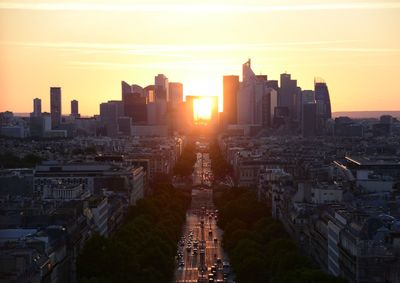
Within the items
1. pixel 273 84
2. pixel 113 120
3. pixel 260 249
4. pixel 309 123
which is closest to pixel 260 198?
pixel 260 249

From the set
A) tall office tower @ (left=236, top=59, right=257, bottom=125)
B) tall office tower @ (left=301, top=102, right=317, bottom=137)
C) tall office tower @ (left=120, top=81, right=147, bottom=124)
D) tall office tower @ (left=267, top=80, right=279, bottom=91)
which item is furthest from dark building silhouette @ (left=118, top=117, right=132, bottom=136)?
tall office tower @ (left=267, top=80, right=279, bottom=91)

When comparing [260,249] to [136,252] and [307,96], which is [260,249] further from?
[307,96]

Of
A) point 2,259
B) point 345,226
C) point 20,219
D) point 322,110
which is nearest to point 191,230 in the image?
point 20,219

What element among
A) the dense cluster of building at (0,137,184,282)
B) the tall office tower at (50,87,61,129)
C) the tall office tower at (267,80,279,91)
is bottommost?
the dense cluster of building at (0,137,184,282)

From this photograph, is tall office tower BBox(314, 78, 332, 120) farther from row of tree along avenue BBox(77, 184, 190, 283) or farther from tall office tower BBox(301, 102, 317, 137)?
row of tree along avenue BBox(77, 184, 190, 283)

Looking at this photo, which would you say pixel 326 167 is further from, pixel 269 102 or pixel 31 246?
pixel 269 102

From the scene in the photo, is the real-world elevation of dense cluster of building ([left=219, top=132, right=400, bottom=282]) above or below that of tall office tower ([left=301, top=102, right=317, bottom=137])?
below
